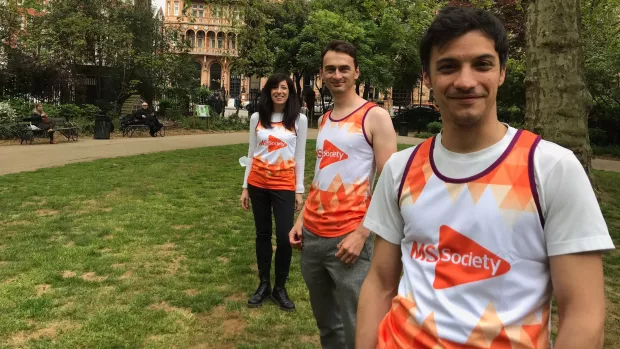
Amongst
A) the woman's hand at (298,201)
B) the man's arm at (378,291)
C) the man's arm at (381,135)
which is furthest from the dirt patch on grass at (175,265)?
the man's arm at (378,291)

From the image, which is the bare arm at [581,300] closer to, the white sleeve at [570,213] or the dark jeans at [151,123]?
the white sleeve at [570,213]

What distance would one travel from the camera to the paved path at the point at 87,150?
39.0ft

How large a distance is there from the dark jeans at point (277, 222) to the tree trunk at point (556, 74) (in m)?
3.86

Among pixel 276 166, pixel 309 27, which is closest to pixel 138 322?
pixel 276 166

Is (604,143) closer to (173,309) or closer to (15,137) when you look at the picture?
(173,309)

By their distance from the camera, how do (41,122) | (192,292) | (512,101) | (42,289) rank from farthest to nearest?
(512,101), (41,122), (192,292), (42,289)

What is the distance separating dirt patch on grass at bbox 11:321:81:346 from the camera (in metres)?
3.53

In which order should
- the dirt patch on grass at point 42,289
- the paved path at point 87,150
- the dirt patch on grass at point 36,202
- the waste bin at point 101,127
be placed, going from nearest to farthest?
the dirt patch on grass at point 42,289 → the dirt patch on grass at point 36,202 → the paved path at point 87,150 → the waste bin at point 101,127

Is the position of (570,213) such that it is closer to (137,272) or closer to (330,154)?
(330,154)

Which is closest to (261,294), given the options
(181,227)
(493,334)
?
(181,227)

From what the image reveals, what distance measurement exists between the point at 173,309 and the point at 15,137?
14836 mm

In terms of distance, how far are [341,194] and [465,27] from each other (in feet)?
4.77

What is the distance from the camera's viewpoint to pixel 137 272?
4.95 meters

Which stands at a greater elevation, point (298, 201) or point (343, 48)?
point (343, 48)
